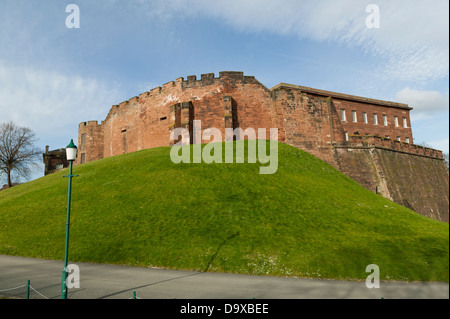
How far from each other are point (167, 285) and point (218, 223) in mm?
6368

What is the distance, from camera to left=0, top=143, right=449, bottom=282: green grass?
44.0 feet

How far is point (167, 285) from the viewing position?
10664mm

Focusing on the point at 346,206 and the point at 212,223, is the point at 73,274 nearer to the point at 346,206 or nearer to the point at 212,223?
the point at 212,223

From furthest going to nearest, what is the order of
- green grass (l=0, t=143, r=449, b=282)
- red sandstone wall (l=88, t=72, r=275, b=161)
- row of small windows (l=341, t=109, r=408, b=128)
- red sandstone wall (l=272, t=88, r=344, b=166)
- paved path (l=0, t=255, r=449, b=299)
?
row of small windows (l=341, t=109, r=408, b=128) < red sandstone wall (l=88, t=72, r=275, b=161) < red sandstone wall (l=272, t=88, r=344, b=166) < green grass (l=0, t=143, r=449, b=282) < paved path (l=0, t=255, r=449, b=299)

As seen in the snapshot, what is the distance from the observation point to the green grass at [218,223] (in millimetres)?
13414

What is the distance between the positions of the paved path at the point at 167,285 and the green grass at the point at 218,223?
95 cm

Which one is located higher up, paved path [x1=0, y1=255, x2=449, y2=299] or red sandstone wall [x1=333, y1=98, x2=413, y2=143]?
red sandstone wall [x1=333, y1=98, x2=413, y2=143]

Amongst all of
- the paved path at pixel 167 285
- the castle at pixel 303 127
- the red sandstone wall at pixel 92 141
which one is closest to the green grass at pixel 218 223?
the paved path at pixel 167 285

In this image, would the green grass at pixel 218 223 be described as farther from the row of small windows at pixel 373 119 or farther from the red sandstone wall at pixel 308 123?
the row of small windows at pixel 373 119

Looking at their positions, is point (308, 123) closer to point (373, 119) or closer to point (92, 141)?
point (373, 119)

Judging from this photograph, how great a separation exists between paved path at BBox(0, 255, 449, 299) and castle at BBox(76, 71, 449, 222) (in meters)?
22.6

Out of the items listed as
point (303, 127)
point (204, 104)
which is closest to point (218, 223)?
point (303, 127)

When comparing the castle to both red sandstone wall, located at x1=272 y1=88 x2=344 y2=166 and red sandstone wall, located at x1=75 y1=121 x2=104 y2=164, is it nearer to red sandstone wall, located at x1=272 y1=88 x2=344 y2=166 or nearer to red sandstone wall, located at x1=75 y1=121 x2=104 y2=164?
red sandstone wall, located at x1=272 y1=88 x2=344 y2=166

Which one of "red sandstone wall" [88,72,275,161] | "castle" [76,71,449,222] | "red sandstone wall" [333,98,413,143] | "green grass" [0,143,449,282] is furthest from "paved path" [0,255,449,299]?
"red sandstone wall" [333,98,413,143]
